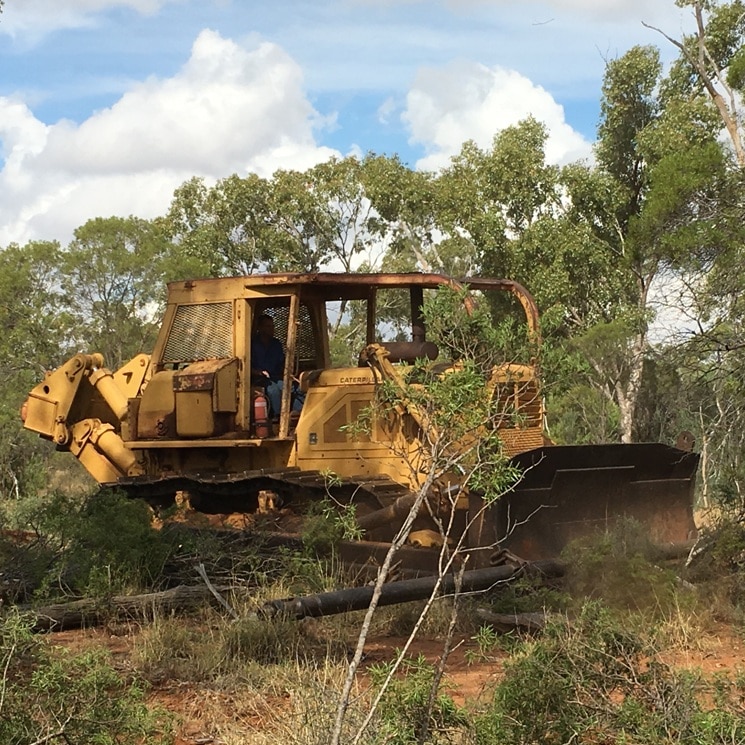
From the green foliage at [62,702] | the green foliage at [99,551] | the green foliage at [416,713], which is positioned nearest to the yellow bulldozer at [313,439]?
the green foliage at [99,551]

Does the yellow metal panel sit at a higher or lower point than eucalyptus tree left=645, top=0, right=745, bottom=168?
lower

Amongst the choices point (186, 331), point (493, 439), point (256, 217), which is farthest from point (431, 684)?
point (256, 217)

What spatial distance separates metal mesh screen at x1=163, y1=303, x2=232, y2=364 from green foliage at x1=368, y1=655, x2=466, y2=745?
6232mm

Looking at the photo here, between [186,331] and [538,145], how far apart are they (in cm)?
2005

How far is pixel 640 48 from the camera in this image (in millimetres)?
28438

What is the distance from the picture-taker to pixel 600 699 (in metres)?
5.12

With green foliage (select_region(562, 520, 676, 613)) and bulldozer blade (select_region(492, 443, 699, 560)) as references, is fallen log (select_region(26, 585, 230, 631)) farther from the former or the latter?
green foliage (select_region(562, 520, 676, 613))

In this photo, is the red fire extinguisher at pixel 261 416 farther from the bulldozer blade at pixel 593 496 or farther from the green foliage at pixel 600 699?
the green foliage at pixel 600 699

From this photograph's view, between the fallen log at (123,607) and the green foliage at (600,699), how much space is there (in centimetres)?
311

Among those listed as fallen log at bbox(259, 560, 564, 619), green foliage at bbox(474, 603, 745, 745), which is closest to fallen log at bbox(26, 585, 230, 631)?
fallen log at bbox(259, 560, 564, 619)

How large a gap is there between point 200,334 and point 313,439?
1.56 m

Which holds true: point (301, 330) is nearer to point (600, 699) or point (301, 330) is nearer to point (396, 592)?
point (396, 592)

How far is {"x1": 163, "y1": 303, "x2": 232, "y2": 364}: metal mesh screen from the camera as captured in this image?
11031 mm

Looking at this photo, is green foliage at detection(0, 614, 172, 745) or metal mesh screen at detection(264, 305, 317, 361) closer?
green foliage at detection(0, 614, 172, 745)
